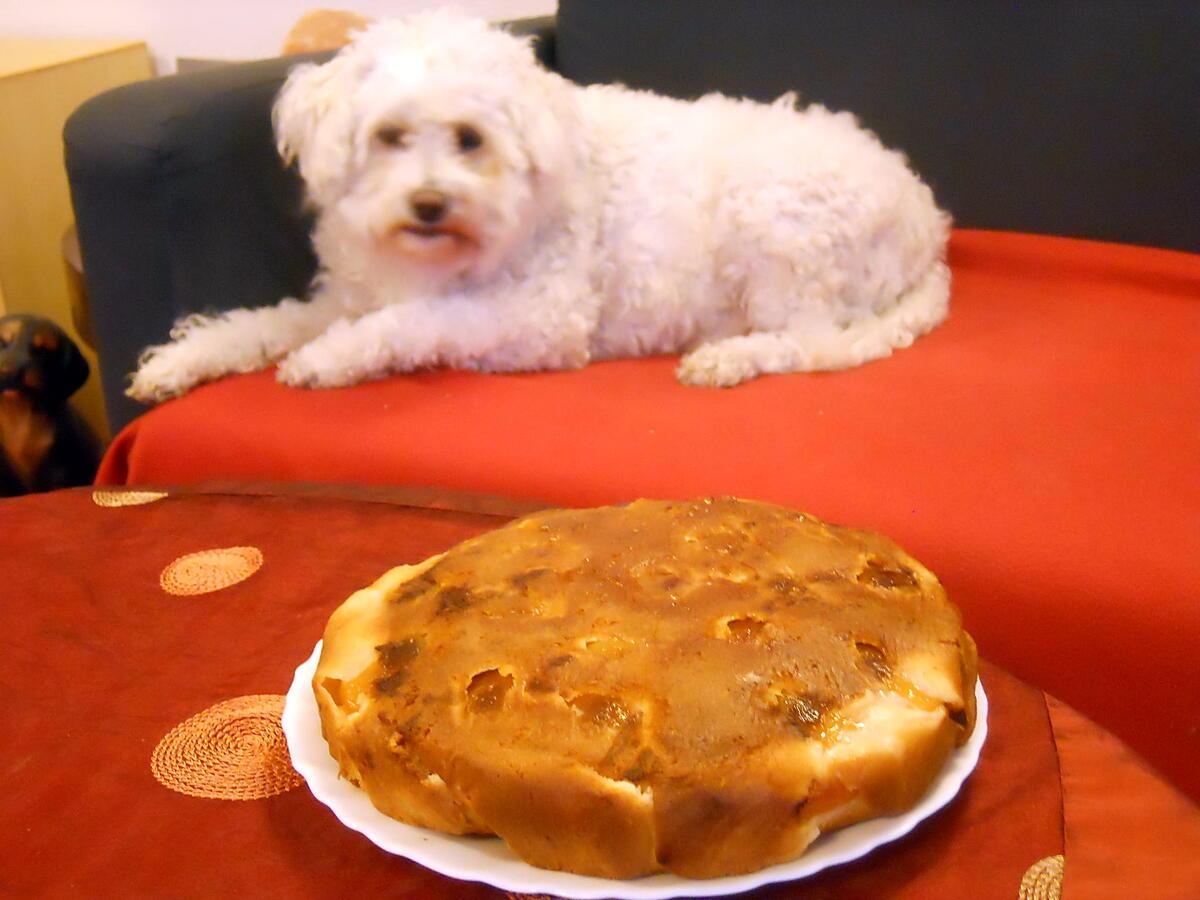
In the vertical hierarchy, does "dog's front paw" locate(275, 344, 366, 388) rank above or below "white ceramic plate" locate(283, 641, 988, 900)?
below

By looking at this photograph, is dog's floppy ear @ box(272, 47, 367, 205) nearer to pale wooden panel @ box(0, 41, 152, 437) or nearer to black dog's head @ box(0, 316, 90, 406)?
black dog's head @ box(0, 316, 90, 406)

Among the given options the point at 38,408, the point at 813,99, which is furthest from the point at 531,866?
the point at 38,408

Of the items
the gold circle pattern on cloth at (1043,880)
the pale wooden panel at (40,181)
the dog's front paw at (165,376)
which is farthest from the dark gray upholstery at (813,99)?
the gold circle pattern on cloth at (1043,880)

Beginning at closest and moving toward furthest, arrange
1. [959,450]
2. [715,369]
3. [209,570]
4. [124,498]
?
[209,570] → [124,498] → [959,450] → [715,369]

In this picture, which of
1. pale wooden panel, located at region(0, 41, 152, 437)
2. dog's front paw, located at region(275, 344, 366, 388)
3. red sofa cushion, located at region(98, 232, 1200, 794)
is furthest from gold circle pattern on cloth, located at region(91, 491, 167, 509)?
pale wooden panel, located at region(0, 41, 152, 437)

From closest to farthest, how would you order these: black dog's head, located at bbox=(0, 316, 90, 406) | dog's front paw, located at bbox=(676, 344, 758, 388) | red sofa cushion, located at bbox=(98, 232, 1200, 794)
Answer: red sofa cushion, located at bbox=(98, 232, 1200, 794), dog's front paw, located at bbox=(676, 344, 758, 388), black dog's head, located at bbox=(0, 316, 90, 406)

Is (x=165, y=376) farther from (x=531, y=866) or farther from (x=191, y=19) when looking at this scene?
(x=191, y=19)
